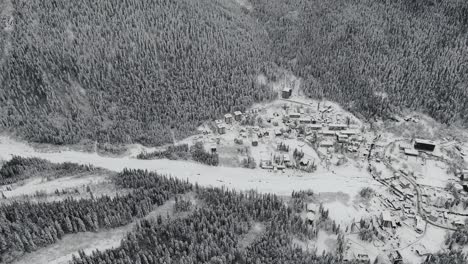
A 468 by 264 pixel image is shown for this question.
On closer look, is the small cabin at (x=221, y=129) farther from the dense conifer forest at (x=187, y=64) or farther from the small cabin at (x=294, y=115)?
the small cabin at (x=294, y=115)

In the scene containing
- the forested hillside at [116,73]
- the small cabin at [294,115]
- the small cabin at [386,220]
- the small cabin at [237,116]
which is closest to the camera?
the small cabin at [386,220]

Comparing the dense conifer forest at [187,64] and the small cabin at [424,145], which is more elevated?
the dense conifer forest at [187,64]

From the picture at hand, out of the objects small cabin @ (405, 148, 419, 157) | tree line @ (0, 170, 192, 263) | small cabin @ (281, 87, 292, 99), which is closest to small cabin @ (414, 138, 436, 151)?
small cabin @ (405, 148, 419, 157)

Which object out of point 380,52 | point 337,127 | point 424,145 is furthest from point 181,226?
point 380,52

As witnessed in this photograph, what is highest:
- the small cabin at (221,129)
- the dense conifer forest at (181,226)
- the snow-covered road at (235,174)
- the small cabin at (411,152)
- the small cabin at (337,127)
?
the small cabin at (337,127)

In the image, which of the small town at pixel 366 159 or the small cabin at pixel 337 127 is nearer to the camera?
the small town at pixel 366 159

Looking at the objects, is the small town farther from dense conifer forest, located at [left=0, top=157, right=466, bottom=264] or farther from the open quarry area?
dense conifer forest, located at [left=0, top=157, right=466, bottom=264]

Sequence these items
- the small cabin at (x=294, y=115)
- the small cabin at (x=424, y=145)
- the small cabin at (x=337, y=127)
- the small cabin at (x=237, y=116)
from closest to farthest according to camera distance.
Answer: the small cabin at (x=424, y=145) → the small cabin at (x=337, y=127) → the small cabin at (x=237, y=116) → the small cabin at (x=294, y=115)

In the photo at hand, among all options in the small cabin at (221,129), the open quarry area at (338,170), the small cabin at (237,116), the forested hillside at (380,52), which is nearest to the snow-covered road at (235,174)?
the open quarry area at (338,170)
